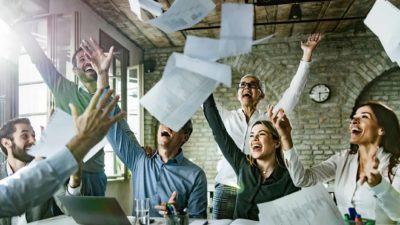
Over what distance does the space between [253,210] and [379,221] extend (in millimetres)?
476

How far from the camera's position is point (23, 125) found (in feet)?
6.29

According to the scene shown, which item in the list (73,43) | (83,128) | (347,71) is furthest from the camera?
(347,71)

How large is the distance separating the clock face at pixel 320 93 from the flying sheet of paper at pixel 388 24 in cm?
411

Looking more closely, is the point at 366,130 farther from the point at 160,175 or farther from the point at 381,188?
the point at 160,175

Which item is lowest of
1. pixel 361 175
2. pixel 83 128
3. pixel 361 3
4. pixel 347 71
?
pixel 361 175

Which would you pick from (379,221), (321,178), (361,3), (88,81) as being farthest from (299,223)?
(361,3)

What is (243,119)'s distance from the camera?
2.27 meters

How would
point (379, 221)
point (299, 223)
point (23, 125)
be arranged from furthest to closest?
1. point (23, 125)
2. point (379, 221)
3. point (299, 223)

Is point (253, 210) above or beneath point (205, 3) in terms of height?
beneath

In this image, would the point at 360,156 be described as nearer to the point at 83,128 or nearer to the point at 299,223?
the point at 299,223

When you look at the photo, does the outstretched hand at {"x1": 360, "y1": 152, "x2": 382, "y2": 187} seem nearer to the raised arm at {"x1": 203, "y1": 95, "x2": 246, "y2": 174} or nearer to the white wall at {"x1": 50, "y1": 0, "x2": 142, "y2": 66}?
the raised arm at {"x1": 203, "y1": 95, "x2": 246, "y2": 174}

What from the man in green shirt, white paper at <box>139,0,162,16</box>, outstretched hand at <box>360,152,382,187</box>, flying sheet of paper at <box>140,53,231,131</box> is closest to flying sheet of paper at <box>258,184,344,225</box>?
outstretched hand at <box>360,152,382,187</box>

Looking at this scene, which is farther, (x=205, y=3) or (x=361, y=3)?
(x=361, y=3)

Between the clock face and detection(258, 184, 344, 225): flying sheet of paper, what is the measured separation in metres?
4.08
